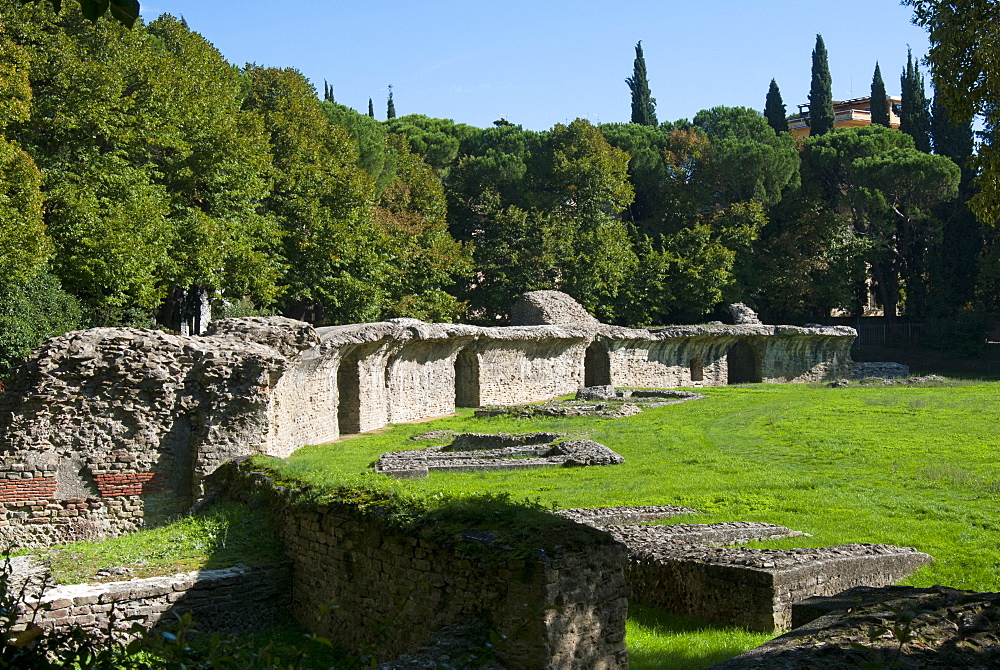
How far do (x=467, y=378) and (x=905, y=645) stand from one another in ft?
82.5

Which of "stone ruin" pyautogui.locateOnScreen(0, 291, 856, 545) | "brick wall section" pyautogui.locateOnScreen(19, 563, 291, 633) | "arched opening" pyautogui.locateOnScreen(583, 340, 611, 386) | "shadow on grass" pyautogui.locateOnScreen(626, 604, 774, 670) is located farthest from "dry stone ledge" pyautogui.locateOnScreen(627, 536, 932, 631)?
"arched opening" pyautogui.locateOnScreen(583, 340, 611, 386)

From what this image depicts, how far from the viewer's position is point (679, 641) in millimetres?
8414

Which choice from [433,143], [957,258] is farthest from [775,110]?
[433,143]

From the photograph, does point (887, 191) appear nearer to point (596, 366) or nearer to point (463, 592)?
point (596, 366)

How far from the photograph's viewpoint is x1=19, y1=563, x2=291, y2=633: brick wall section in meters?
8.28

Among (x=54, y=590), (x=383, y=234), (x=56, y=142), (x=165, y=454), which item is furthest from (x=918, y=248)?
(x=54, y=590)

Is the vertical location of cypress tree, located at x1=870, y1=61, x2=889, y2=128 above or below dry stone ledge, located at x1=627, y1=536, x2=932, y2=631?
Answer: above

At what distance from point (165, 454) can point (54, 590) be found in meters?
4.34

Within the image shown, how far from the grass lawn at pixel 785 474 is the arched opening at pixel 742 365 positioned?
1329cm

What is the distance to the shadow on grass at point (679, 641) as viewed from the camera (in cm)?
780

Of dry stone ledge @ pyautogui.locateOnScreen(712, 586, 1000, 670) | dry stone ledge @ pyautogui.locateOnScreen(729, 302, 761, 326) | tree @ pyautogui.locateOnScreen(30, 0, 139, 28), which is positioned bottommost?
dry stone ledge @ pyautogui.locateOnScreen(712, 586, 1000, 670)

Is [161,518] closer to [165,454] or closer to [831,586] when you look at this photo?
[165,454]

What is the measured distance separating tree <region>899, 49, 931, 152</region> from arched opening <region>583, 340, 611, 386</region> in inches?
1017

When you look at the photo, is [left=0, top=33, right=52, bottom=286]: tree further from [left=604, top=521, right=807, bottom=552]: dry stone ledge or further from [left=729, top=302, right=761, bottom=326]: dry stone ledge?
[left=729, top=302, right=761, bottom=326]: dry stone ledge
